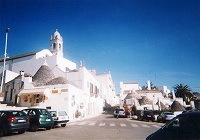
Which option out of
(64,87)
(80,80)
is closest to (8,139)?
(64,87)

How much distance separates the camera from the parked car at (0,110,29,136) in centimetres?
961

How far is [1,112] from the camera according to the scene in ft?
34.5

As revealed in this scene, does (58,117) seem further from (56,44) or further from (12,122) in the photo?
(56,44)

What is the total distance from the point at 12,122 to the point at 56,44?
37.6 metres

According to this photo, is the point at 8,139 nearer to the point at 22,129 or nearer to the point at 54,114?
the point at 22,129

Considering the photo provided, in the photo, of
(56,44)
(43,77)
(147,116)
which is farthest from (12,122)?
(56,44)

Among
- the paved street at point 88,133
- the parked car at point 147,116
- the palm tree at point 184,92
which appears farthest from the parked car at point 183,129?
the palm tree at point 184,92

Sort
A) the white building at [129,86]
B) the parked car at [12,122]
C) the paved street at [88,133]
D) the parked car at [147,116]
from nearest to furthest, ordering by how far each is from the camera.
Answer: the paved street at [88,133] → the parked car at [12,122] → the parked car at [147,116] → the white building at [129,86]

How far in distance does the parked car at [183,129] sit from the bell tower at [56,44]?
4336 centimetres

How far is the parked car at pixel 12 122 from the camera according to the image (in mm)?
9606

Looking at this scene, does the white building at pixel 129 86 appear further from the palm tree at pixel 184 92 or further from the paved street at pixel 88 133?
the paved street at pixel 88 133

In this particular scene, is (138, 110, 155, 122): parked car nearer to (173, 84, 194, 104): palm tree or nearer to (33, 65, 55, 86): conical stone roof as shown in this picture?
(33, 65, 55, 86): conical stone roof

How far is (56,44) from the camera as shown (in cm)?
4519

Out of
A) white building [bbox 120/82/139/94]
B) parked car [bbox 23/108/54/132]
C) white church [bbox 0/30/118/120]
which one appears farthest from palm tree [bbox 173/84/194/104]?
parked car [bbox 23/108/54/132]
